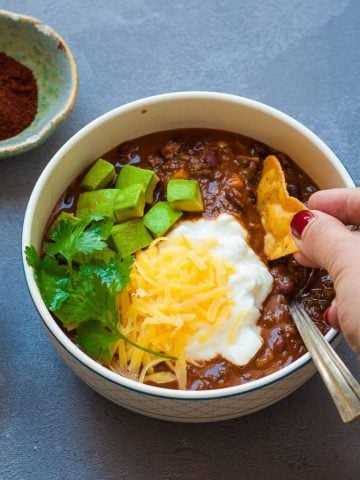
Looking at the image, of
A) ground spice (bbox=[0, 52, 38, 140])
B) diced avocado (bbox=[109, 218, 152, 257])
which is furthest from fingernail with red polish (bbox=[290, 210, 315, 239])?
ground spice (bbox=[0, 52, 38, 140])

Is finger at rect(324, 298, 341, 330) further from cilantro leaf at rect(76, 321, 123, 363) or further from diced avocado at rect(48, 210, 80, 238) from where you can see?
diced avocado at rect(48, 210, 80, 238)

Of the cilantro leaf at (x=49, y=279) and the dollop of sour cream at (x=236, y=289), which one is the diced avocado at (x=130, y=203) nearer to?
the dollop of sour cream at (x=236, y=289)

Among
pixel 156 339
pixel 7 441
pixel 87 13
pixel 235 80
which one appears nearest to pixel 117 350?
pixel 156 339

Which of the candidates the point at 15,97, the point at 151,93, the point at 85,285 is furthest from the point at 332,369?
the point at 15,97

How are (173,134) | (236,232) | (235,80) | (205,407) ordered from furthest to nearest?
1. (235,80)
2. (173,134)
3. (236,232)
4. (205,407)

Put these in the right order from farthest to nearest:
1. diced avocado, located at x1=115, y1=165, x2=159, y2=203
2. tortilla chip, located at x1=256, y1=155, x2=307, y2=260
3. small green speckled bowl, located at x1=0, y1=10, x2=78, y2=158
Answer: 1. small green speckled bowl, located at x1=0, y1=10, x2=78, y2=158
2. diced avocado, located at x1=115, y1=165, x2=159, y2=203
3. tortilla chip, located at x1=256, y1=155, x2=307, y2=260

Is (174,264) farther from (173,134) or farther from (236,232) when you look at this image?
(173,134)
